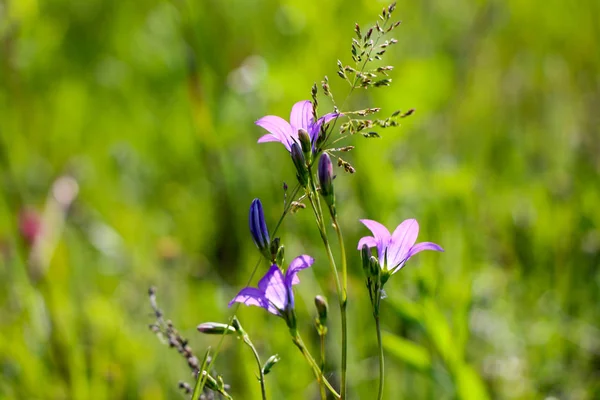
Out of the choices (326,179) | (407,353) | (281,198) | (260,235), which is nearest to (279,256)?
(260,235)

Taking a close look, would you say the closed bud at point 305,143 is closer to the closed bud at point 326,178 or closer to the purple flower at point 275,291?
the closed bud at point 326,178

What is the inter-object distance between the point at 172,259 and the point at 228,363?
52 cm

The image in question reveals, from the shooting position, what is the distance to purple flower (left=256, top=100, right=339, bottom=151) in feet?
3.45

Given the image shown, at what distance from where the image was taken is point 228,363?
7.09ft

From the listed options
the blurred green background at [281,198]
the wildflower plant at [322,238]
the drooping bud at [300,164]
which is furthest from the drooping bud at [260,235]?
the blurred green background at [281,198]

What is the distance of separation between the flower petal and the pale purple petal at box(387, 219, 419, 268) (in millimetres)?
227

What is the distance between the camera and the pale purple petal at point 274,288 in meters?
1.00

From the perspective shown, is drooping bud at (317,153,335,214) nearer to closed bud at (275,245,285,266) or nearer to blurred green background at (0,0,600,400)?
closed bud at (275,245,285,266)

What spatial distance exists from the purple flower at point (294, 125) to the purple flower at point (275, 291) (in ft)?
0.63

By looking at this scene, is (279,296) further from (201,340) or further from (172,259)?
(172,259)

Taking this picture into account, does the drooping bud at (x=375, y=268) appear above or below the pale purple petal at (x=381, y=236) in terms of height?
below

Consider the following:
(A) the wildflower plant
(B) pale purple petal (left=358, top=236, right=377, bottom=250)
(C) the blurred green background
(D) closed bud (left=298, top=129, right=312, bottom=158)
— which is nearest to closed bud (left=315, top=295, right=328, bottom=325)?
(A) the wildflower plant

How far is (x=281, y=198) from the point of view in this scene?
288 centimetres

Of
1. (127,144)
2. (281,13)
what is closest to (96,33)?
(127,144)
